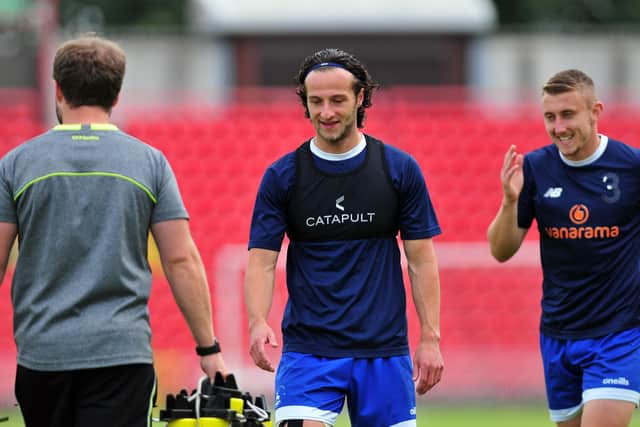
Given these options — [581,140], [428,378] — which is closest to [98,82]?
[428,378]

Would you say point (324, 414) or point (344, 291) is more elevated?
point (344, 291)

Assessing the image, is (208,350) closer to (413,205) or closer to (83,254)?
(83,254)

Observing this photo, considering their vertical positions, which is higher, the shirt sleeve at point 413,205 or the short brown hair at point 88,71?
the short brown hair at point 88,71

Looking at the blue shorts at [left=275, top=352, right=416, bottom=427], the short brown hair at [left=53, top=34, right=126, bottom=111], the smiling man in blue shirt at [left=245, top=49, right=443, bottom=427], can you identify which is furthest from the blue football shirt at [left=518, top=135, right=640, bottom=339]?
the short brown hair at [left=53, top=34, right=126, bottom=111]

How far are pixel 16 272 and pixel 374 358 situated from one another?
1611mm

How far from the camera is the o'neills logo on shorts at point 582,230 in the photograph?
627 centimetres

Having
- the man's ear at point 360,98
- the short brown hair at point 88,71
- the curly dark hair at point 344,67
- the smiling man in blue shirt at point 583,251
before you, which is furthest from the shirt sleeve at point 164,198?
the smiling man in blue shirt at point 583,251

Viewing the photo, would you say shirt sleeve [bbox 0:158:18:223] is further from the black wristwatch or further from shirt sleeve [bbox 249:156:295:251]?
shirt sleeve [bbox 249:156:295:251]

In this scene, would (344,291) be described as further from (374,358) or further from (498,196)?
(498,196)

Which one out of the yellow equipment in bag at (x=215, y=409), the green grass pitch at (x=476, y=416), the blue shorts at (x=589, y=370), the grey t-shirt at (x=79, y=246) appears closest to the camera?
the grey t-shirt at (x=79, y=246)

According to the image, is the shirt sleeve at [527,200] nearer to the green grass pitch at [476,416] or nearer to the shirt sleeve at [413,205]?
the shirt sleeve at [413,205]

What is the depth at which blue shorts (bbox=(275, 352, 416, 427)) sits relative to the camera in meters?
5.45

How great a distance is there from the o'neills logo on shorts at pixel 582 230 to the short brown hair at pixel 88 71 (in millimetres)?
2548

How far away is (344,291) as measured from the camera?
18.0 feet
